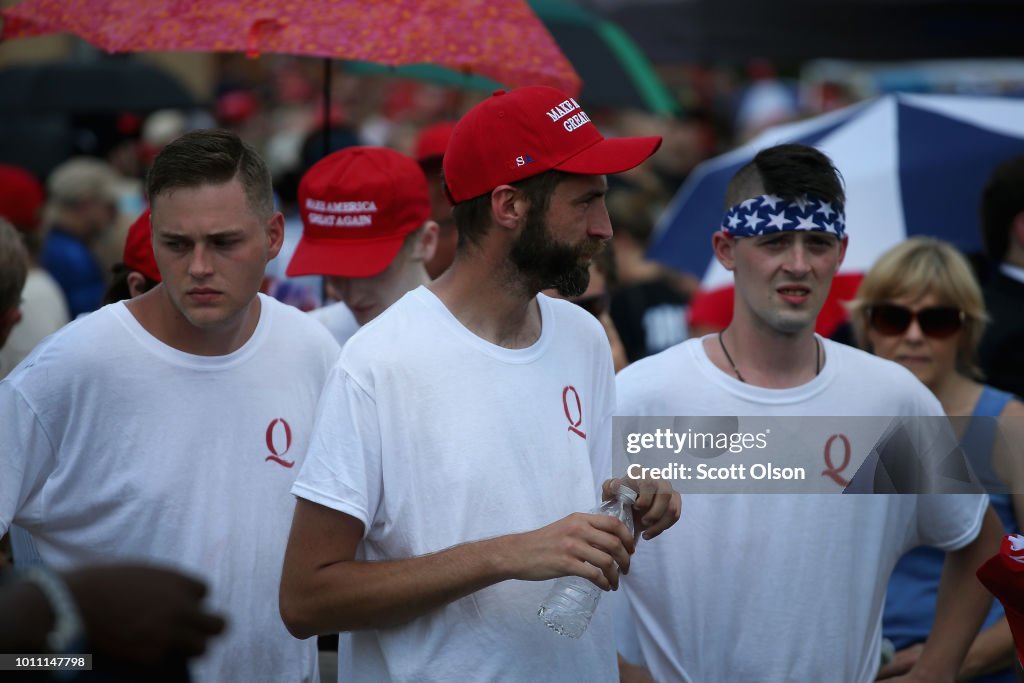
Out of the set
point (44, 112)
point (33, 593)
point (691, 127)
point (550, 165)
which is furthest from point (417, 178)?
point (691, 127)

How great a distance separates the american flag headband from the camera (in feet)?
13.8

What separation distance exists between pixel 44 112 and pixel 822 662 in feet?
37.6

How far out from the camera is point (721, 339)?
4277mm

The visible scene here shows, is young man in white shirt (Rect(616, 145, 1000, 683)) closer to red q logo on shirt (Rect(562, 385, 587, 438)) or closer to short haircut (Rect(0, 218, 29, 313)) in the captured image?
red q logo on shirt (Rect(562, 385, 587, 438))

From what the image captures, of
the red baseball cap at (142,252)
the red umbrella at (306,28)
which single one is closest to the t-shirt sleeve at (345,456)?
the red baseball cap at (142,252)

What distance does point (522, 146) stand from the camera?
3.52 metres

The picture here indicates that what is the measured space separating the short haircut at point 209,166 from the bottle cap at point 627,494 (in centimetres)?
133

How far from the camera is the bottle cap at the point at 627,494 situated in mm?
3432

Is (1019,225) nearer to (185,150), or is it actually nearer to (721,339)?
(721,339)

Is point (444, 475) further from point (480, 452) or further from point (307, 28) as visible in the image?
point (307, 28)

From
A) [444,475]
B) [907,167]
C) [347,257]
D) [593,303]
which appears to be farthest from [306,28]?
[907,167]

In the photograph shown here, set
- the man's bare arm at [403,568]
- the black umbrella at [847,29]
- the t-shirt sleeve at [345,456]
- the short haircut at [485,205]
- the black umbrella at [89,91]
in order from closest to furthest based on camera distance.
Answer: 1. the man's bare arm at [403,568]
2. the t-shirt sleeve at [345,456]
3. the short haircut at [485,205]
4. the black umbrella at [847,29]
5. the black umbrella at [89,91]

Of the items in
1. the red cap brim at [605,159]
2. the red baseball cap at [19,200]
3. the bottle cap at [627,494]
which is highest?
the red baseball cap at [19,200]

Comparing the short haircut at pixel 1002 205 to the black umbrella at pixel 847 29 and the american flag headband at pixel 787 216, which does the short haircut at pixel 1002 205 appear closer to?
the american flag headband at pixel 787 216
